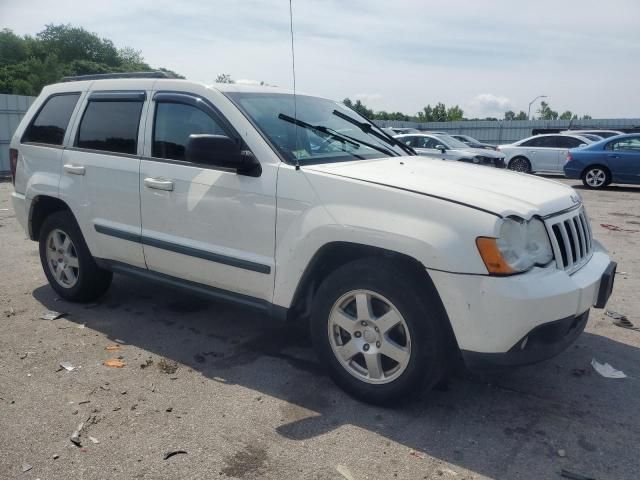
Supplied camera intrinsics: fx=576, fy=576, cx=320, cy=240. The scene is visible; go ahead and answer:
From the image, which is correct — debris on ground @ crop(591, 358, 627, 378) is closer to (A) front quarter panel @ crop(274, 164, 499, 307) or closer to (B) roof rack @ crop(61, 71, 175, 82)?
(A) front quarter panel @ crop(274, 164, 499, 307)

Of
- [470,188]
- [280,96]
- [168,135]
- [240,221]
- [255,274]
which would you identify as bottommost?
[255,274]

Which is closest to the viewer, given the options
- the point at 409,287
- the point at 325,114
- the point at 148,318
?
the point at 409,287

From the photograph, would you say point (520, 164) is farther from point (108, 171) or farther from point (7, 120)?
point (108, 171)

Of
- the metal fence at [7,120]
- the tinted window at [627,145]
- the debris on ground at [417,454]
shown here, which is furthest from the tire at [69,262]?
the metal fence at [7,120]

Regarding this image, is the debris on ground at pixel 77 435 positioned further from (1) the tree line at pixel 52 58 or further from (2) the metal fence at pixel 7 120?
(1) the tree line at pixel 52 58

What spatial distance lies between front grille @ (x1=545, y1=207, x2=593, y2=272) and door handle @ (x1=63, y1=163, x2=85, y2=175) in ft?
11.4

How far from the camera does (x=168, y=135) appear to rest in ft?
13.6

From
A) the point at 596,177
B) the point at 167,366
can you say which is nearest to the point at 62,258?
the point at 167,366

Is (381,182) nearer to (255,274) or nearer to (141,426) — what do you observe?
(255,274)

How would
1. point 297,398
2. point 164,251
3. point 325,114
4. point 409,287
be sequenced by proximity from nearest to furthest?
point 409,287
point 297,398
point 164,251
point 325,114

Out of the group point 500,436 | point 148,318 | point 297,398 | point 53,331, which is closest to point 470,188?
point 500,436

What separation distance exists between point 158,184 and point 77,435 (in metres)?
1.72

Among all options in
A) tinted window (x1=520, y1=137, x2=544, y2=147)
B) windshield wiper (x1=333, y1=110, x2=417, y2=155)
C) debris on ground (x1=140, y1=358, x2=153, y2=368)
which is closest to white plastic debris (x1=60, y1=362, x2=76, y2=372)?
debris on ground (x1=140, y1=358, x2=153, y2=368)

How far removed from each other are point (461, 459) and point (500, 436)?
1.10 feet
